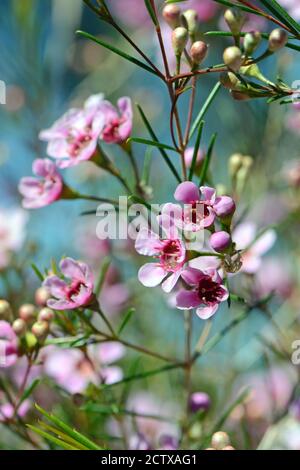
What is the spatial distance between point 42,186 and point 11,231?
26.9 inches

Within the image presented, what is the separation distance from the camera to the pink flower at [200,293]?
2.86ft

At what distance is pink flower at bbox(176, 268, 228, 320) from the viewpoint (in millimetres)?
872

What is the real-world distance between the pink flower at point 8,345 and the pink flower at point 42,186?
0.65ft

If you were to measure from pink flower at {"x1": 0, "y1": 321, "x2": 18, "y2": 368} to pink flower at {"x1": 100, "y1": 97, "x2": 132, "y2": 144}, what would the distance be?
336 millimetres

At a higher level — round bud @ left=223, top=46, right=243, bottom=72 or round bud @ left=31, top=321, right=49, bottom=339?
round bud @ left=223, top=46, right=243, bottom=72

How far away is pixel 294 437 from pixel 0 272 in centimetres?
71

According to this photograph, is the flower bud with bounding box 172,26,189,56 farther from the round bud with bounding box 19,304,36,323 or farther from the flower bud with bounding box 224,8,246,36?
the round bud with bounding box 19,304,36,323

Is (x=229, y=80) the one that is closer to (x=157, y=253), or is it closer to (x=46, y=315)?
(x=157, y=253)

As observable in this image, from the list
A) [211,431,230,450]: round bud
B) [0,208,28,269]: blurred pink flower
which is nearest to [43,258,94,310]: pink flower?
[211,431,230,450]: round bud

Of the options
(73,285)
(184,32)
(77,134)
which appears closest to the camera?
(184,32)

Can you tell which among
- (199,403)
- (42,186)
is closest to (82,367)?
(199,403)

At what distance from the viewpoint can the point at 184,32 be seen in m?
0.90

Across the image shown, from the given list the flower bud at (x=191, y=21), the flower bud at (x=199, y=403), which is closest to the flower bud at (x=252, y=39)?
the flower bud at (x=191, y=21)
